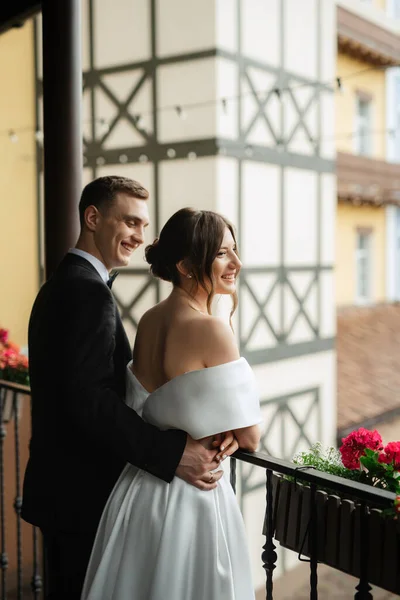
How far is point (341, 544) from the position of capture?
5.11 feet

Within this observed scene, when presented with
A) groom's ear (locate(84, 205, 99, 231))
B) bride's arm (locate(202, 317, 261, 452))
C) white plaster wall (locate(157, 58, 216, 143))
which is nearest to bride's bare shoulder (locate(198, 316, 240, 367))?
bride's arm (locate(202, 317, 261, 452))

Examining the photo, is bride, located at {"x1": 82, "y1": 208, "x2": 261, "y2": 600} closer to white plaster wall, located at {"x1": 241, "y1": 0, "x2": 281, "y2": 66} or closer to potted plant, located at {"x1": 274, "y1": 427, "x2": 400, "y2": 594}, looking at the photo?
potted plant, located at {"x1": 274, "y1": 427, "x2": 400, "y2": 594}

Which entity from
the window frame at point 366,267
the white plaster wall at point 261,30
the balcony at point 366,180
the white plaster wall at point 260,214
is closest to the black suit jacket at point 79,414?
the white plaster wall at point 260,214

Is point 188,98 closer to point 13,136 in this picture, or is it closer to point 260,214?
point 260,214

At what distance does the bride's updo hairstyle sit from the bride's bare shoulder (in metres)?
0.09

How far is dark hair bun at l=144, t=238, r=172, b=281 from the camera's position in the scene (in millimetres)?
1645

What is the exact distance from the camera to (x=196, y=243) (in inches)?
62.0

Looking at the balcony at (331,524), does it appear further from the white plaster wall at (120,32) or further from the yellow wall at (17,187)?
the white plaster wall at (120,32)

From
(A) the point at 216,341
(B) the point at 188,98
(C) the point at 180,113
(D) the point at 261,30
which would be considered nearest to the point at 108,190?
(A) the point at 216,341

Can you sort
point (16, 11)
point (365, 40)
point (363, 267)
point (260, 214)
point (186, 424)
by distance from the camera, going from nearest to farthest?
point (186, 424), point (16, 11), point (260, 214), point (365, 40), point (363, 267)

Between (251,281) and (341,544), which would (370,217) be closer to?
(251,281)

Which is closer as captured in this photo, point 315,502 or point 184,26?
point 315,502

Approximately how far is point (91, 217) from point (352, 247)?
7834 mm

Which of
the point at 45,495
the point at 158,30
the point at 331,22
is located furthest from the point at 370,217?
the point at 45,495
